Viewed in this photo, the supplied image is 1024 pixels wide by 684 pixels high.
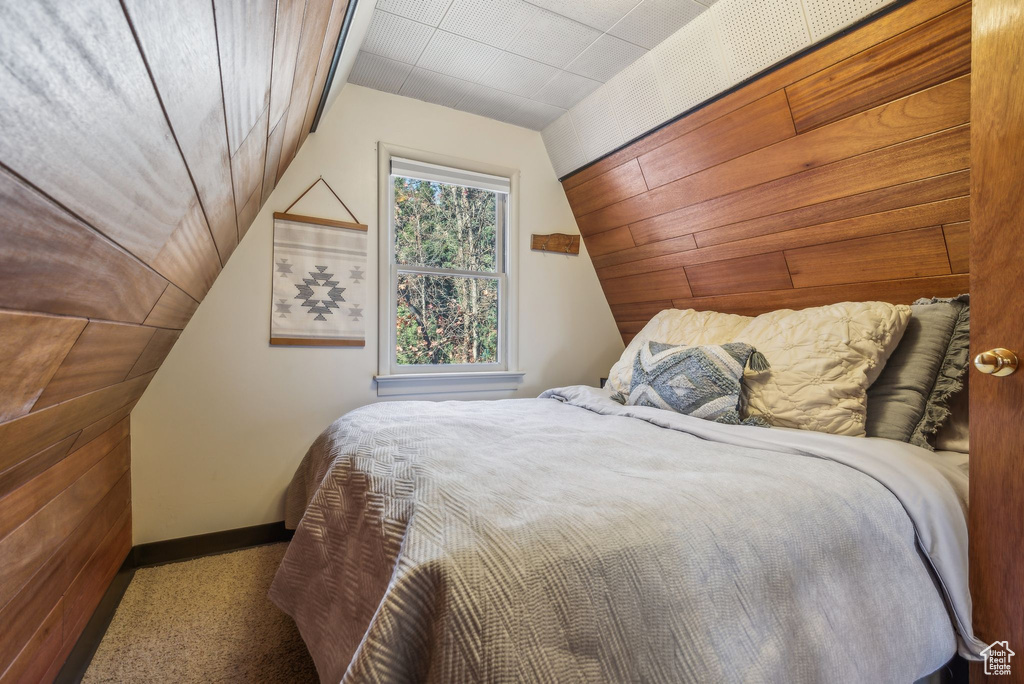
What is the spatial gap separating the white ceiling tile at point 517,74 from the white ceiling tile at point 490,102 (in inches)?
2.2

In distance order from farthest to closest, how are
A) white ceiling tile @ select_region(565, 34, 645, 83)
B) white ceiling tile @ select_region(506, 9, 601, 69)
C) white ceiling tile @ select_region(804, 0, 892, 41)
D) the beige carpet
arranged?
1. white ceiling tile @ select_region(565, 34, 645, 83)
2. white ceiling tile @ select_region(506, 9, 601, 69)
3. white ceiling tile @ select_region(804, 0, 892, 41)
4. the beige carpet

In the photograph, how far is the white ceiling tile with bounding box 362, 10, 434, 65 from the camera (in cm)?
207

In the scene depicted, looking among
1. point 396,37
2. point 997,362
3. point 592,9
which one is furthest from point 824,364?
point 396,37

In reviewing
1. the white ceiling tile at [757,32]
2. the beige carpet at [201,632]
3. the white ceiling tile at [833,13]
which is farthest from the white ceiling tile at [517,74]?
the beige carpet at [201,632]

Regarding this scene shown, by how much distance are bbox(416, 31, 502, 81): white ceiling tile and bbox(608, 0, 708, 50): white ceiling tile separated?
60 cm

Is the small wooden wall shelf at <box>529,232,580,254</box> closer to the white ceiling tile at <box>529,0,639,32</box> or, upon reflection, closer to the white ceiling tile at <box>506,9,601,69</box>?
the white ceiling tile at <box>506,9,601,69</box>

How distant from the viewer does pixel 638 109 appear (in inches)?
93.7

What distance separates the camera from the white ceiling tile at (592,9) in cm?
191

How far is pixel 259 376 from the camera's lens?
233 centimetres

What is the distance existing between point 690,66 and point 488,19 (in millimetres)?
890

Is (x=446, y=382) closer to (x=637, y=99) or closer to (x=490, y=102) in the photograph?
(x=490, y=102)

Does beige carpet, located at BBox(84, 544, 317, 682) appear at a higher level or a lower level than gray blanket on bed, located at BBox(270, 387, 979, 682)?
lower

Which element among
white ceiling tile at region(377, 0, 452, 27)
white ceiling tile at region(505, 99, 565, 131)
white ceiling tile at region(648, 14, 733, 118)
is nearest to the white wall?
white ceiling tile at region(505, 99, 565, 131)

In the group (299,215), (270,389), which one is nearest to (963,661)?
(270,389)
